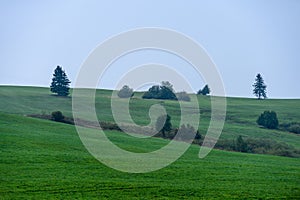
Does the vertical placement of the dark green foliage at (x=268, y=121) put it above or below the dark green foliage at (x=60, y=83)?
below

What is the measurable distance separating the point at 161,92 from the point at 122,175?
76120 mm

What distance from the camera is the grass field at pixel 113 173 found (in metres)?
36.9

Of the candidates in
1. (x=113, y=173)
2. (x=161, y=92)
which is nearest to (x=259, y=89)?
(x=161, y=92)

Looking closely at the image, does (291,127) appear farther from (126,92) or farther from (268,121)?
(126,92)

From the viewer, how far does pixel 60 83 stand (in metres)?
116

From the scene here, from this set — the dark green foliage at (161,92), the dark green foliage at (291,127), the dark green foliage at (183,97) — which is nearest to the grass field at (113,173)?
the dark green foliage at (291,127)

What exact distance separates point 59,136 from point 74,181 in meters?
21.4

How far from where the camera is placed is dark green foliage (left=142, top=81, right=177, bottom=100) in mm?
117500

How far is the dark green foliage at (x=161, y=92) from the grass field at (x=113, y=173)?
4901cm

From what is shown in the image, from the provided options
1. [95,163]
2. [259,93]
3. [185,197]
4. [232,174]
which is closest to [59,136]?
[95,163]

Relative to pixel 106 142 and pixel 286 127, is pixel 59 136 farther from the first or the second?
pixel 286 127

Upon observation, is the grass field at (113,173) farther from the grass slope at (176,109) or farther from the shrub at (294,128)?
the shrub at (294,128)

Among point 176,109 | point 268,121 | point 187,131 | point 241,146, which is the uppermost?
point 176,109

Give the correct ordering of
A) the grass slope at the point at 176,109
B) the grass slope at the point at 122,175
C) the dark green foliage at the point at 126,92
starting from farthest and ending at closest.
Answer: the dark green foliage at the point at 126,92
the grass slope at the point at 176,109
the grass slope at the point at 122,175
